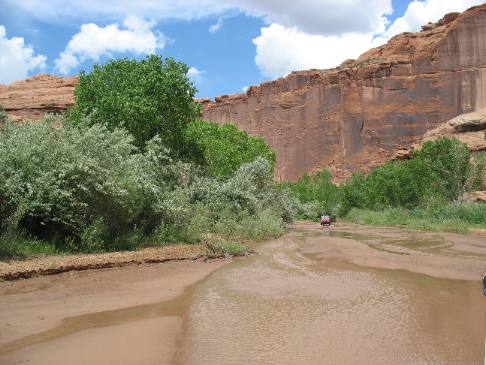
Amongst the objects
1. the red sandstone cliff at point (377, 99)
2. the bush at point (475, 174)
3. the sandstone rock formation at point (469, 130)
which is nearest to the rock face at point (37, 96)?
the red sandstone cliff at point (377, 99)

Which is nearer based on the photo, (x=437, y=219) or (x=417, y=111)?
(x=437, y=219)

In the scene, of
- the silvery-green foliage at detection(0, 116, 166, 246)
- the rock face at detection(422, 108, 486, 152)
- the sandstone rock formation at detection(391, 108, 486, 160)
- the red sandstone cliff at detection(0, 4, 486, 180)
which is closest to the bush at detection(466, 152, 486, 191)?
the sandstone rock formation at detection(391, 108, 486, 160)

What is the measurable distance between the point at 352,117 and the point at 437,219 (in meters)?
43.9

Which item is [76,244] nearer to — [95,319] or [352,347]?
[95,319]

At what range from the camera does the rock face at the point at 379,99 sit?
228 ft

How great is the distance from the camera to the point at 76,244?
41.5ft

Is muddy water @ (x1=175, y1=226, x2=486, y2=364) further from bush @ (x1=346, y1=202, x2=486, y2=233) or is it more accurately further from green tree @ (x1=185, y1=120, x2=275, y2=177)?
bush @ (x1=346, y1=202, x2=486, y2=233)

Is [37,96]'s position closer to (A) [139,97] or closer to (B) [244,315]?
(A) [139,97]

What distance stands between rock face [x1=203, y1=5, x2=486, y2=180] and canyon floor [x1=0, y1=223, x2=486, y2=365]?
63318mm

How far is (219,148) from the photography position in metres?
26.2

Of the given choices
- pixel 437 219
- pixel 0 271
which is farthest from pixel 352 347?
pixel 437 219

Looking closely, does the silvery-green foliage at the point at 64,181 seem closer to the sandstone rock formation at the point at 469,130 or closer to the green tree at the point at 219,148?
the green tree at the point at 219,148

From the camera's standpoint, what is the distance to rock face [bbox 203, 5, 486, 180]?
228ft

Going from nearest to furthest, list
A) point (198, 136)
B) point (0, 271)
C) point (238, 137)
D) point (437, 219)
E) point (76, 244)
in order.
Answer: point (0, 271)
point (76, 244)
point (198, 136)
point (238, 137)
point (437, 219)
